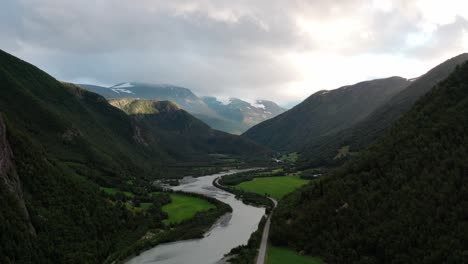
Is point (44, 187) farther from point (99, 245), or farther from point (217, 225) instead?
point (217, 225)

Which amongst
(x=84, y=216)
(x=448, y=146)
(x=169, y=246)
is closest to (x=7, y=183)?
(x=84, y=216)

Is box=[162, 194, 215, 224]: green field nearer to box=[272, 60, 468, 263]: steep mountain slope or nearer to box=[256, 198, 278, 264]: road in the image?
box=[256, 198, 278, 264]: road

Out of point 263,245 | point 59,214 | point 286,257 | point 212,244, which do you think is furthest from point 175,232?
point 286,257

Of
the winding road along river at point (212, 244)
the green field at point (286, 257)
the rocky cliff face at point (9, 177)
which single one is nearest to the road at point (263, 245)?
the green field at point (286, 257)

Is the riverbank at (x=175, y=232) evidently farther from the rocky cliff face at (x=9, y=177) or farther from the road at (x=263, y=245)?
the rocky cliff face at (x=9, y=177)

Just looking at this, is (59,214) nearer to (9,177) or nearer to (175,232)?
(9,177)

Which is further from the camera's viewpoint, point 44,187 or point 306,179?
point 306,179
